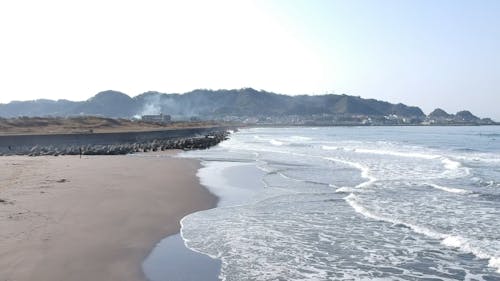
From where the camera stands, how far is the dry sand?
749cm

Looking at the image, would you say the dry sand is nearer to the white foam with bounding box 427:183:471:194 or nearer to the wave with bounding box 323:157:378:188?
the wave with bounding box 323:157:378:188

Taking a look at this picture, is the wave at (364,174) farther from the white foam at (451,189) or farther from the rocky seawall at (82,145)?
the rocky seawall at (82,145)

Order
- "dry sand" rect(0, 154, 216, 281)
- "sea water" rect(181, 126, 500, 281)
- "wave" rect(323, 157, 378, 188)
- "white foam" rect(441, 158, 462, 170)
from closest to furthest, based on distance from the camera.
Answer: "dry sand" rect(0, 154, 216, 281), "sea water" rect(181, 126, 500, 281), "wave" rect(323, 157, 378, 188), "white foam" rect(441, 158, 462, 170)

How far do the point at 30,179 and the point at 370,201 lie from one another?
11.5 metres

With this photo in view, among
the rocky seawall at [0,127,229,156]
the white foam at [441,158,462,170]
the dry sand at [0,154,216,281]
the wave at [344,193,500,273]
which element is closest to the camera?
the dry sand at [0,154,216,281]

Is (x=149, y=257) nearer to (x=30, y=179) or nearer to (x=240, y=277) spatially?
(x=240, y=277)

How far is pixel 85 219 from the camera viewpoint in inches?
434

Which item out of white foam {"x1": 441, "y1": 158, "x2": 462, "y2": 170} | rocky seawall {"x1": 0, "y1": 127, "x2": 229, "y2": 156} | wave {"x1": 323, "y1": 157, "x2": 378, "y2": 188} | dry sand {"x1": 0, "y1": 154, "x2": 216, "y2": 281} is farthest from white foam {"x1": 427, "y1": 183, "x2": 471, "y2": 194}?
rocky seawall {"x1": 0, "y1": 127, "x2": 229, "y2": 156}

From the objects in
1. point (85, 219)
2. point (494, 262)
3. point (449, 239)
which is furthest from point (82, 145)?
point (494, 262)

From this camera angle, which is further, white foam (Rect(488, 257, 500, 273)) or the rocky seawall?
the rocky seawall

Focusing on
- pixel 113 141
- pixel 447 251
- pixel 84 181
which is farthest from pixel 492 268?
pixel 113 141

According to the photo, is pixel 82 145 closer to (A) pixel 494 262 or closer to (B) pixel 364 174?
(B) pixel 364 174

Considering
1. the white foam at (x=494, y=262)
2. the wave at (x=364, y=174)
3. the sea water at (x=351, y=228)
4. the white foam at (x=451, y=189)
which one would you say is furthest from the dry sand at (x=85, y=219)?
the white foam at (x=451, y=189)

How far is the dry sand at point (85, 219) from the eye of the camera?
7488 millimetres
